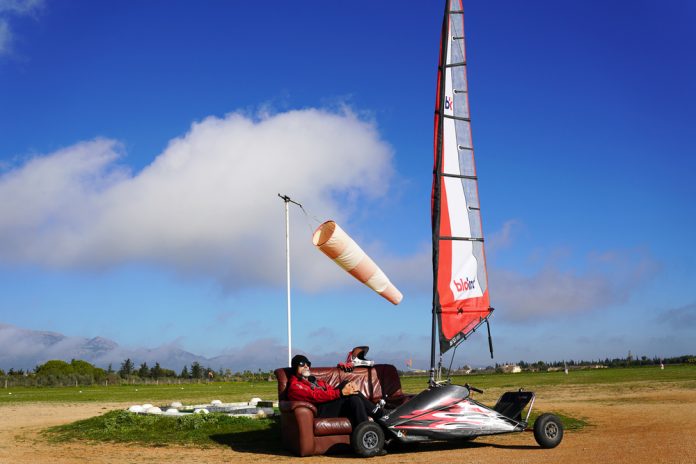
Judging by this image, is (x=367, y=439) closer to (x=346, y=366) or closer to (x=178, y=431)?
(x=346, y=366)

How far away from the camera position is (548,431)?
991cm

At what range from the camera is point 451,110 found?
37.2 ft

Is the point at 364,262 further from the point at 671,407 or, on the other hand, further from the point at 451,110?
the point at 671,407

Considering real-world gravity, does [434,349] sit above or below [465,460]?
above

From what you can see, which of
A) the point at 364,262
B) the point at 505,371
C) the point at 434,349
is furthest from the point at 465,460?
the point at 505,371

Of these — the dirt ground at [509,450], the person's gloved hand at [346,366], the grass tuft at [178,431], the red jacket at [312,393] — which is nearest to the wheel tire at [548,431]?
the dirt ground at [509,450]

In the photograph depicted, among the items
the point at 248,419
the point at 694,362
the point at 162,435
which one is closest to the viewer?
the point at 162,435

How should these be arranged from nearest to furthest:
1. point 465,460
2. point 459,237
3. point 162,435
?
point 465,460 < point 459,237 < point 162,435

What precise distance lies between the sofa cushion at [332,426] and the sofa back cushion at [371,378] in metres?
2.02

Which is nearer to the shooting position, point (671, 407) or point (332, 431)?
point (332, 431)

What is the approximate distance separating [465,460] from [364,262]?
445 centimetres

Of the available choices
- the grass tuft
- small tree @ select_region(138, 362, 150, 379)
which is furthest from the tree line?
the grass tuft

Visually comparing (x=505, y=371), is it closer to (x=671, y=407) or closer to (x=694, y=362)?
(x=694, y=362)

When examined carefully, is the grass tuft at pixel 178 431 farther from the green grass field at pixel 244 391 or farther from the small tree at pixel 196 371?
the small tree at pixel 196 371
